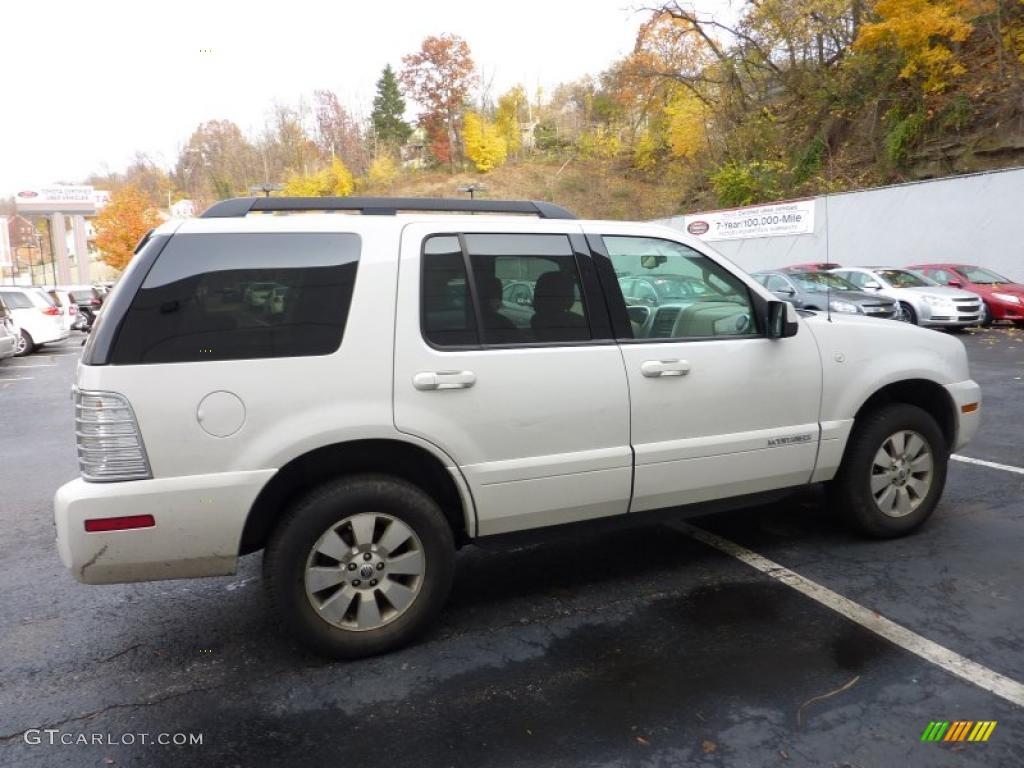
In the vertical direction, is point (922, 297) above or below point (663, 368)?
below

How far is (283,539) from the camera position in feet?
9.97

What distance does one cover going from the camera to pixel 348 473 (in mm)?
3230

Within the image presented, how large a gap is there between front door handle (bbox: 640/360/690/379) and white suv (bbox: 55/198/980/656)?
10mm

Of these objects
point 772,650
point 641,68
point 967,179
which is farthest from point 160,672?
point 641,68

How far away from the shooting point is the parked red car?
52.7ft

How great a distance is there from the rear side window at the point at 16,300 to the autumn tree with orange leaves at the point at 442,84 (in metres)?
56.5

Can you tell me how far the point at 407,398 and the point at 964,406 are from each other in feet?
11.6

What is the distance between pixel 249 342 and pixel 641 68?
136 ft

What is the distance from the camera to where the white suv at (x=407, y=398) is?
289 centimetres

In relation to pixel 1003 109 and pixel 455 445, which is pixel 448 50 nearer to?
pixel 1003 109

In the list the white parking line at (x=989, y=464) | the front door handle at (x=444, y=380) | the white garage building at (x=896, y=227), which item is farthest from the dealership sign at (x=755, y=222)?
the front door handle at (x=444, y=380)

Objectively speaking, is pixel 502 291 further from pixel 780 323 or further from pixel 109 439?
pixel 109 439

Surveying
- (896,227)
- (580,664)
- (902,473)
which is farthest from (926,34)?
(580,664)

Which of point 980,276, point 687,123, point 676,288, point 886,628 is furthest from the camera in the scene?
point 687,123
